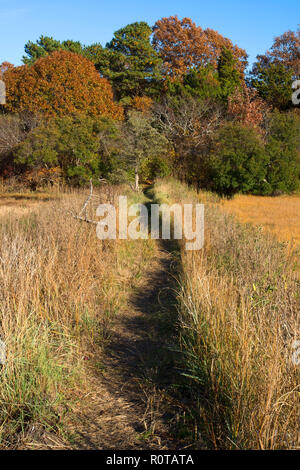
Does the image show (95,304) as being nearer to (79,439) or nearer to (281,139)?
(79,439)

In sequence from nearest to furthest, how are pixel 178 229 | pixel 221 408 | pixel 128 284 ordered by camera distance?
pixel 221 408 < pixel 128 284 < pixel 178 229

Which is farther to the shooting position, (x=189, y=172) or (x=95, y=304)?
(x=189, y=172)

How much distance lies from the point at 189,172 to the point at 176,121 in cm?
389

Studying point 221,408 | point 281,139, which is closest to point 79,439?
point 221,408

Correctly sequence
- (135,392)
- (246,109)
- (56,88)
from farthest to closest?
(246,109) < (56,88) < (135,392)

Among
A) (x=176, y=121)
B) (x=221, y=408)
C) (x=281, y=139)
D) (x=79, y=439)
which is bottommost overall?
(x=79, y=439)

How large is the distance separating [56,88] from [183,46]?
13.2 meters

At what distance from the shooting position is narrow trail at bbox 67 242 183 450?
253 cm

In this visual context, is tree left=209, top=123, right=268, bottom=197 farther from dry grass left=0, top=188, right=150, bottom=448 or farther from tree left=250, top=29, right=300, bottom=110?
dry grass left=0, top=188, right=150, bottom=448

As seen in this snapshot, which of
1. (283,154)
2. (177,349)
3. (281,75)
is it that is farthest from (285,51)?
(177,349)

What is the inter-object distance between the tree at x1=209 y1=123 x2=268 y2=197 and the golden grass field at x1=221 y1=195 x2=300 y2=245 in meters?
0.69

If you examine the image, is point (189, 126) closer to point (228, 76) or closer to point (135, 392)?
point (228, 76)

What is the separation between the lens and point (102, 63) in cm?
2705

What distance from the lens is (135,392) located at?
10.0ft
